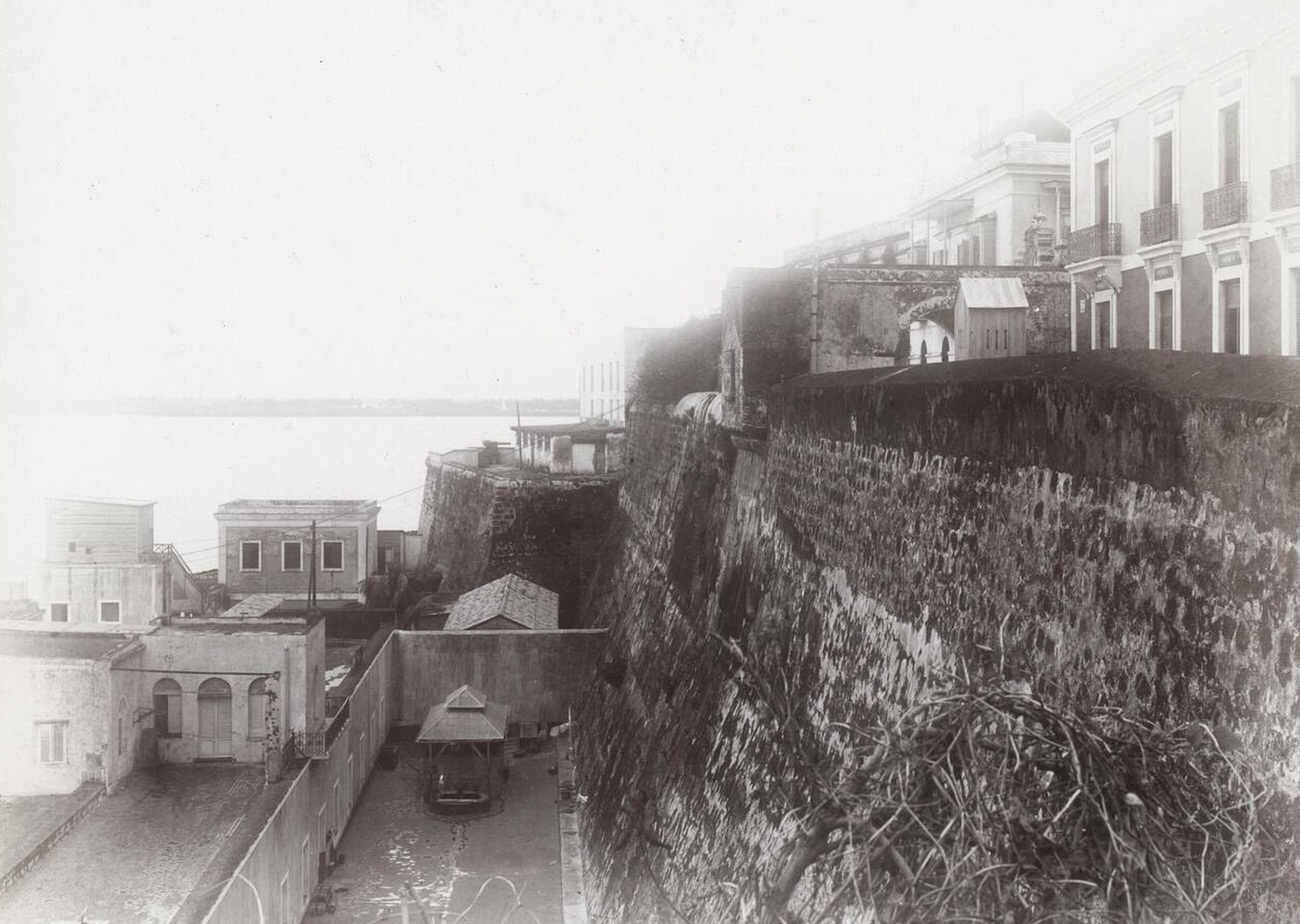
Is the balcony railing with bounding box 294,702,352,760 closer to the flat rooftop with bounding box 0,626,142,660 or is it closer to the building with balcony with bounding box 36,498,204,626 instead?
the flat rooftop with bounding box 0,626,142,660

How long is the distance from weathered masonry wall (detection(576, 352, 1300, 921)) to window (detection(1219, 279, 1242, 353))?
15.5 feet

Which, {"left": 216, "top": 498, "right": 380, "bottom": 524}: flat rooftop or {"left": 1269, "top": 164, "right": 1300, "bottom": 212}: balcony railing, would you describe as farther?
{"left": 216, "top": 498, "right": 380, "bottom": 524}: flat rooftop

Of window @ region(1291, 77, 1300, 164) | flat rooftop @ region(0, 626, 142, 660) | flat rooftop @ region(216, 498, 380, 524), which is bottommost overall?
flat rooftop @ region(0, 626, 142, 660)

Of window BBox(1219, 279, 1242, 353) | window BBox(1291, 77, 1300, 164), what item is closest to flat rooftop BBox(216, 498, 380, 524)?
window BBox(1219, 279, 1242, 353)

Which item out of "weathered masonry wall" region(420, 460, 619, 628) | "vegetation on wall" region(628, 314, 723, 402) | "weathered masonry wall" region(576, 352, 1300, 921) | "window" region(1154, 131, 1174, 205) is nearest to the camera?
"weathered masonry wall" region(576, 352, 1300, 921)

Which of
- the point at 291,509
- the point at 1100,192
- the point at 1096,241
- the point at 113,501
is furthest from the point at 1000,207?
the point at 113,501

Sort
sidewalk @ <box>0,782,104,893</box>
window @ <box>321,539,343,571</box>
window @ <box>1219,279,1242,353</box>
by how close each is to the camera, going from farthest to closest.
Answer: window @ <box>321,539,343,571</box>
window @ <box>1219,279,1242,353</box>
sidewalk @ <box>0,782,104,893</box>

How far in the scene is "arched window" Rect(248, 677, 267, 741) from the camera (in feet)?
44.5

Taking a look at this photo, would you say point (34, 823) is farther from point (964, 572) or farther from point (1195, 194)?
point (1195, 194)

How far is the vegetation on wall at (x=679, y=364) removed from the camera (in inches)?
1150

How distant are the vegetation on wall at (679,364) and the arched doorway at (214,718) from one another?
16639mm

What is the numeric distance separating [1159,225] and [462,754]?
10.4 meters

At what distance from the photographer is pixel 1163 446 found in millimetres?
4586

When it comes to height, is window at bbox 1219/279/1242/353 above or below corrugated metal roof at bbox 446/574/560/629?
above
